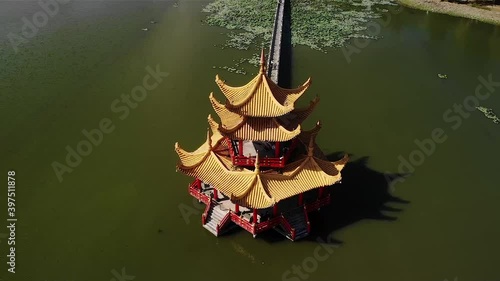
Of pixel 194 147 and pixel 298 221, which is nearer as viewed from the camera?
pixel 298 221

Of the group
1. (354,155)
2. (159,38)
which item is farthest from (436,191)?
(159,38)

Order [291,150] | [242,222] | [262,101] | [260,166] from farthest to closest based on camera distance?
[291,150] < [242,222] < [260,166] < [262,101]

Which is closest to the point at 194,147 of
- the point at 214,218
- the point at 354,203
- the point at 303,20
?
the point at 214,218

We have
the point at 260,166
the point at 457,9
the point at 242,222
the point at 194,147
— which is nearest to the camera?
the point at 260,166

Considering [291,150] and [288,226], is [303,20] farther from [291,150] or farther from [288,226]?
[288,226]

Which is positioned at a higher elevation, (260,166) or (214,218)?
(260,166)

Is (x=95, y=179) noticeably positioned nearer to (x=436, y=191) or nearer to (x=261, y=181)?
(x=261, y=181)
